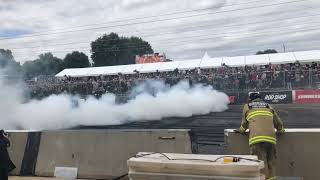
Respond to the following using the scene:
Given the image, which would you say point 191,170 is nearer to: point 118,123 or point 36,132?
point 36,132

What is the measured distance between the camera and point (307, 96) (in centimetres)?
2620

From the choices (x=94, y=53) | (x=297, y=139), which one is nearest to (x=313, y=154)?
(x=297, y=139)

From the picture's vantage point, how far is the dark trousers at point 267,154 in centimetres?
697

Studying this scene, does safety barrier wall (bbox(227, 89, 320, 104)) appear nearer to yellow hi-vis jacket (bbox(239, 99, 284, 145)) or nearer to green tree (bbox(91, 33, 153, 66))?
yellow hi-vis jacket (bbox(239, 99, 284, 145))

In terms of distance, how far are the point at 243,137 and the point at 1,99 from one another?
41.3 ft

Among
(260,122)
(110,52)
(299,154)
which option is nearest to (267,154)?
(260,122)

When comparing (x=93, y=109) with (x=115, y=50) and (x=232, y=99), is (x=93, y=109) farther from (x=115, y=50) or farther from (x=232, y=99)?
(x=115, y=50)

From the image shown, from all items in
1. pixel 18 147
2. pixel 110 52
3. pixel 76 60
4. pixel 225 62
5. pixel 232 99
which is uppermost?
pixel 110 52

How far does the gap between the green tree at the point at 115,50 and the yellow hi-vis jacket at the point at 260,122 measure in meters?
88.6

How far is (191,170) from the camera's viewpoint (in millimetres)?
4914

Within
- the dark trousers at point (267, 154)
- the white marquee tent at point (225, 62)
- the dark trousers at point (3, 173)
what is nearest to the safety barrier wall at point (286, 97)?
the white marquee tent at point (225, 62)

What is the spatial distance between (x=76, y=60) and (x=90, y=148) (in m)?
81.8

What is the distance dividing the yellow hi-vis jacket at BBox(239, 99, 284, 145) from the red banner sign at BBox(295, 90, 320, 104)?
19887 mm

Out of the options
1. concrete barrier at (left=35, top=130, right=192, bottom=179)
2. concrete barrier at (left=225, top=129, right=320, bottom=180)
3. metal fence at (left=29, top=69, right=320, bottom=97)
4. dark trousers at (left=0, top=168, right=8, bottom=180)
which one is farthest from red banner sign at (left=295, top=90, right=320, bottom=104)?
dark trousers at (left=0, top=168, right=8, bottom=180)
